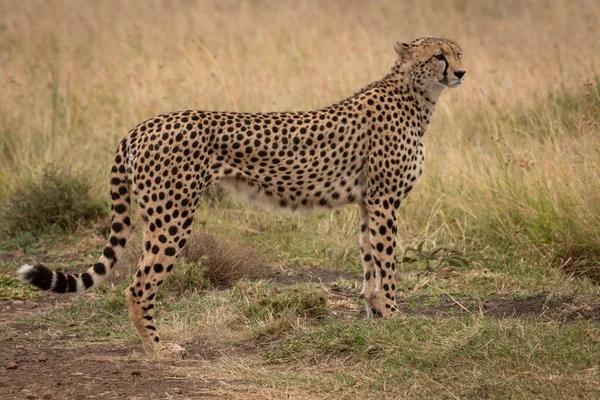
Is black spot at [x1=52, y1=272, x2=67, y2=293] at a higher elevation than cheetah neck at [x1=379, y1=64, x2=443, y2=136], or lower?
lower

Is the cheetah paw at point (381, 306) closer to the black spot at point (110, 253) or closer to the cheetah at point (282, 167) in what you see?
the cheetah at point (282, 167)

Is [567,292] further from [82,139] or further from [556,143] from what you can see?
[82,139]

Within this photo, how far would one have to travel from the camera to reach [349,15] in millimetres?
13398

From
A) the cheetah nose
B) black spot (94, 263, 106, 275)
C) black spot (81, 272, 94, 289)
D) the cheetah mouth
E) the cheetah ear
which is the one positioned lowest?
black spot (81, 272, 94, 289)

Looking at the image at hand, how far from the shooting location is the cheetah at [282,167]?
452 cm

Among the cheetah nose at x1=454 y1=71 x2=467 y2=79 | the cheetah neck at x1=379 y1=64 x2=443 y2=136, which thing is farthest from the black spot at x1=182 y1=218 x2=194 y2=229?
the cheetah nose at x1=454 y1=71 x2=467 y2=79

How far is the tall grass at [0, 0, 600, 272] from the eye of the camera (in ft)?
21.0

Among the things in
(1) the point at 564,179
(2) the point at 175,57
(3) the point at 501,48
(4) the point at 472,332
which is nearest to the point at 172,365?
A: (4) the point at 472,332

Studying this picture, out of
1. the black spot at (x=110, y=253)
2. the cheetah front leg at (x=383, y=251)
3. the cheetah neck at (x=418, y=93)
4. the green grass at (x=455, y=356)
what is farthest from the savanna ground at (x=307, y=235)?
the cheetah neck at (x=418, y=93)

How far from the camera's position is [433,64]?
5.21 metres

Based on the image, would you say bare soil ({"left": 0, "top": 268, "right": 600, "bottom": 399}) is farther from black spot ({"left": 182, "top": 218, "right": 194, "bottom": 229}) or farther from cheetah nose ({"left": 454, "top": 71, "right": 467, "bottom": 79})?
cheetah nose ({"left": 454, "top": 71, "right": 467, "bottom": 79})

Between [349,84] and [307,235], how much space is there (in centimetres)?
269

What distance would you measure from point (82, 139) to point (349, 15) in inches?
222

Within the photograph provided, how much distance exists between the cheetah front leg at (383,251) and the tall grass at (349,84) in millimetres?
1361
